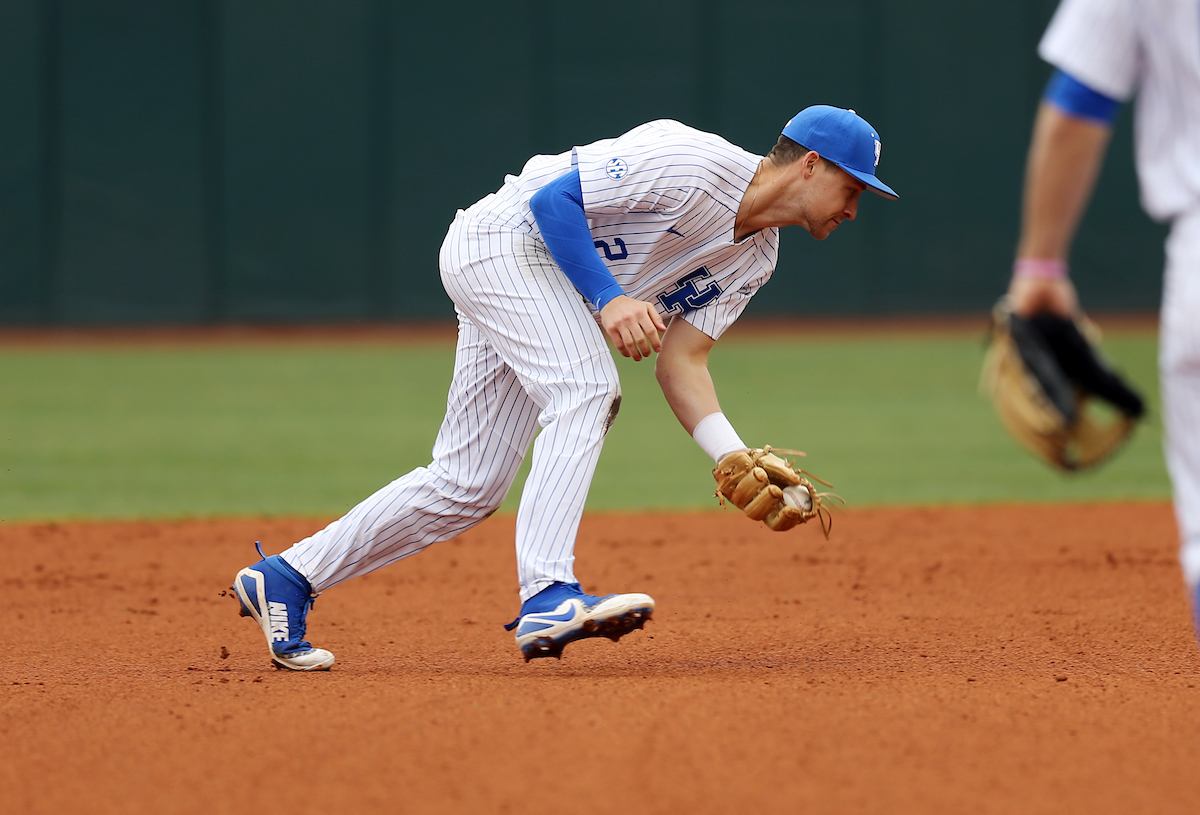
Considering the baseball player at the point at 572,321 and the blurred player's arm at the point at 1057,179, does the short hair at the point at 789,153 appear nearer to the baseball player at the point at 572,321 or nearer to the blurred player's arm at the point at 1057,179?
the baseball player at the point at 572,321

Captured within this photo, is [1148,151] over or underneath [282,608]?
over

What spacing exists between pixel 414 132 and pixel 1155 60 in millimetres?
14423

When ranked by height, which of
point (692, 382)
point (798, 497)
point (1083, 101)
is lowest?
point (798, 497)

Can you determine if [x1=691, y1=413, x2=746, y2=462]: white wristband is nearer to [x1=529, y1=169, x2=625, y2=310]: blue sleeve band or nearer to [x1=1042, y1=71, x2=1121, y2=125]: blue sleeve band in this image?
[x1=529, y1=169, x2=625, y2=310]: blue sleeve band

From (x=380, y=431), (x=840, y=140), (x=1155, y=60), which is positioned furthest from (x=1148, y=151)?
(x=380, y=431)

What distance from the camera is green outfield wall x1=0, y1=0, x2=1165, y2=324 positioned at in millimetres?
15414

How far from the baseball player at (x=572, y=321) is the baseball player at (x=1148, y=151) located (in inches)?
48.8

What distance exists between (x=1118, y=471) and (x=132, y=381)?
8072 millimetres

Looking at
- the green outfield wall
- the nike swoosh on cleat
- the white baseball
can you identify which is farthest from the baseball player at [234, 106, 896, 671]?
the green outfield wall

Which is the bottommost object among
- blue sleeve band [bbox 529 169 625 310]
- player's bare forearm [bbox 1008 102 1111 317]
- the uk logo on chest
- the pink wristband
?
the uk logo on chest

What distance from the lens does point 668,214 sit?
341 cm

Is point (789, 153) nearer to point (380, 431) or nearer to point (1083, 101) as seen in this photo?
point (1083, 101)

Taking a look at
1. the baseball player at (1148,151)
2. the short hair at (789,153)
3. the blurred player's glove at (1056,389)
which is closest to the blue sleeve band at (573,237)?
the short hair at (789,153)

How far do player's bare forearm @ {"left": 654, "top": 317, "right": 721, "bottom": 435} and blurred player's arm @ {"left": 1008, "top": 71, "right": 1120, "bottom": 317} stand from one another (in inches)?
62.8
